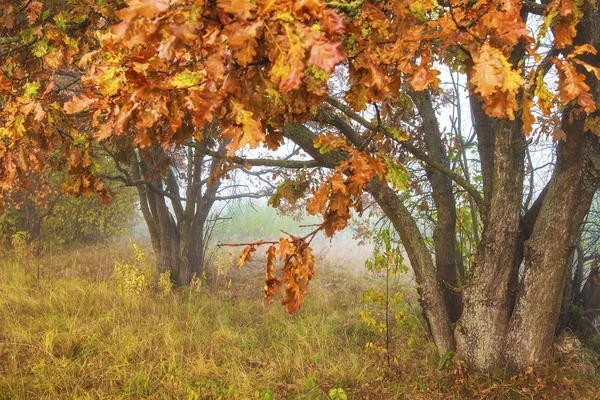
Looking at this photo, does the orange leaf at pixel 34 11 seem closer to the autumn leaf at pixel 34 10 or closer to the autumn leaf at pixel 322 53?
the autumn leaf at pixel 34 10

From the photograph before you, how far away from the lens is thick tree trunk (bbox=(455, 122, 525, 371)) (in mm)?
3191

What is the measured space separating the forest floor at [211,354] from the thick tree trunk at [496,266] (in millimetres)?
222

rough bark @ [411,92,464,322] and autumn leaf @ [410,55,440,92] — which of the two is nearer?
autumn leaf @ [410,55,440,92]

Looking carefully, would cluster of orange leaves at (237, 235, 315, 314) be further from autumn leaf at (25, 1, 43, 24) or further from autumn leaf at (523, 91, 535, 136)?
autumn leaf at (25, 1, 43, 24)

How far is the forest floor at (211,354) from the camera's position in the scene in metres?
3.32

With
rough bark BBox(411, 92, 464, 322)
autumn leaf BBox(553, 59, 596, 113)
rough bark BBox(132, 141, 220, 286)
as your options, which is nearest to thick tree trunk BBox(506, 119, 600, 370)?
rough bark BBox(411, 92, 464, 322)

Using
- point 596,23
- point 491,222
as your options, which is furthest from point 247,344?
point 596,23

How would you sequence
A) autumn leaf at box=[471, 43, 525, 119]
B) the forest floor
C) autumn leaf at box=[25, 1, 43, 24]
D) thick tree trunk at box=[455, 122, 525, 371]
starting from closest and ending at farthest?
autumn leaf at box=[471, 43, 525, 119]
autumn leaf at box=[25, 1, 43, 24]
thick tree trunk at box=[455, 122, 525, 371]
the forest floor

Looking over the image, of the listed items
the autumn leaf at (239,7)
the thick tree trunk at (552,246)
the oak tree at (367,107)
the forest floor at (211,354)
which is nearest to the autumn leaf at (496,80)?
the oak tree at (367,107)

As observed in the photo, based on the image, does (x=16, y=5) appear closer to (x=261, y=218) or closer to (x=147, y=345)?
(x=147, y=345)

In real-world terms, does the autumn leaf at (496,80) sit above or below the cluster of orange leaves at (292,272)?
above

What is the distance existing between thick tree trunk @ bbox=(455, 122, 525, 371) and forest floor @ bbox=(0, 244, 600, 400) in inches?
8.7

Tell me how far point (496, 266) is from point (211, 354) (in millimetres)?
2613

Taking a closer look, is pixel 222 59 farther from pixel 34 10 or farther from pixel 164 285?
pixel 164 285
